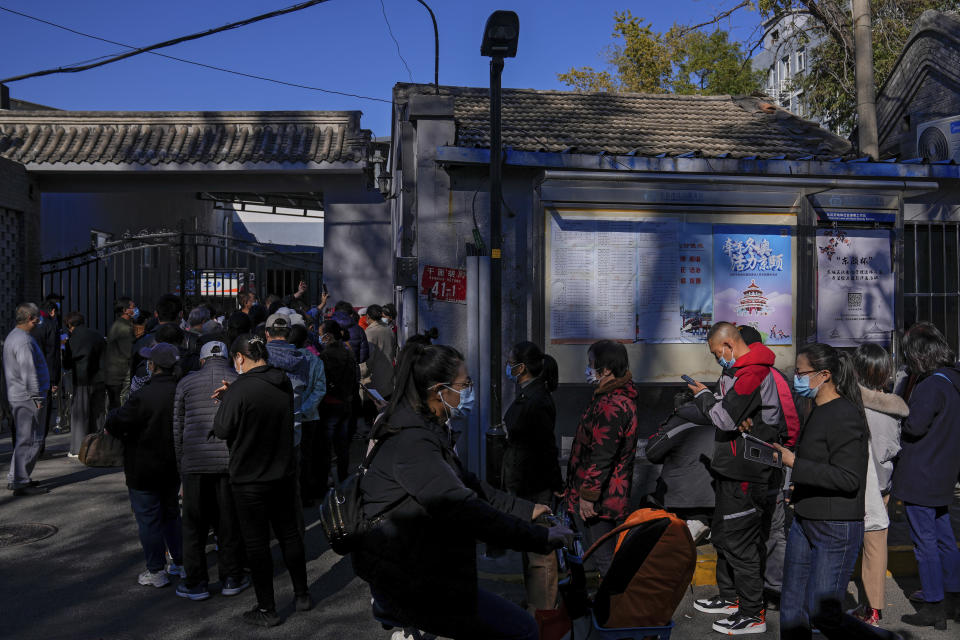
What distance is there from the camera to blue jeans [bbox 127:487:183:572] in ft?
19.5

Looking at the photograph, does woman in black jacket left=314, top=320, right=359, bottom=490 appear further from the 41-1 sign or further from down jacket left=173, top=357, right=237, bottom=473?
down jacket left=173, top=357, right=237, bottom=473

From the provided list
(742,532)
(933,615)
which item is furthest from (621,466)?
(933,615)

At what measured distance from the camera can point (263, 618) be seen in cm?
542

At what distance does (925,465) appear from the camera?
5.33 metres

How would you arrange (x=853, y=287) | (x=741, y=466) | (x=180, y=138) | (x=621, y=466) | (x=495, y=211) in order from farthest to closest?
(x=180, y=138) → (x=853, y=287) → (x=495, y=211) → (x=621, y=466) → (x=741, y=466)

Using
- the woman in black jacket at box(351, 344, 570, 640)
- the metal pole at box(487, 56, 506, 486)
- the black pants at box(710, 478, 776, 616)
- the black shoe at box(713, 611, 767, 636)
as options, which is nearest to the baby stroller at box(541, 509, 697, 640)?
the woman in black jacket at box(351, 344, 570, 640)

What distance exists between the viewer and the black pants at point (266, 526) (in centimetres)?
533

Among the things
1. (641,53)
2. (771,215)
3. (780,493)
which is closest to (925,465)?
(780,493)

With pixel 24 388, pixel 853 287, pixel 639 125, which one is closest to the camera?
pixel 24 388

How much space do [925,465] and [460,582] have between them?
11.8 ft

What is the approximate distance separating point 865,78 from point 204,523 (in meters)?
9.97

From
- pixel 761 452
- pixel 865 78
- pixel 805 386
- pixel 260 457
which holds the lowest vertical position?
pixel 260 457

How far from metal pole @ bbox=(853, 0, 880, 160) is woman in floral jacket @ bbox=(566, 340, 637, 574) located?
732 centimetres

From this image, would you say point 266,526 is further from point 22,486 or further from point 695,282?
point 695,282
